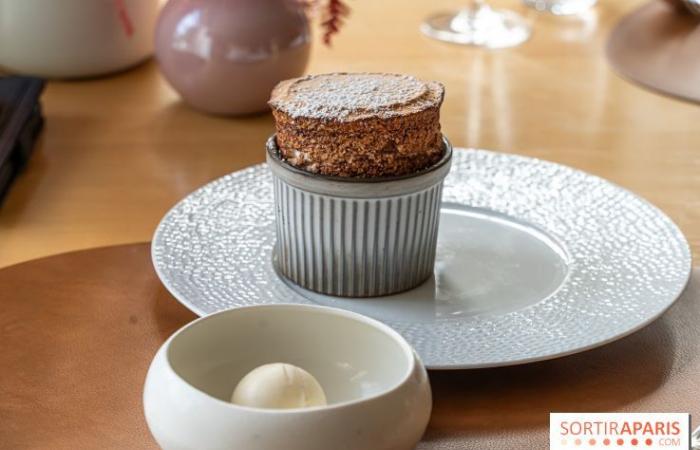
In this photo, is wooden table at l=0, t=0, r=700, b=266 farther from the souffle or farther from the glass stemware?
the souffle

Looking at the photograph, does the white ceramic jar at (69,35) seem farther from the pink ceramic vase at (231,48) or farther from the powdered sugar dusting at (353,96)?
the powdered sugar dusting at (353,96)

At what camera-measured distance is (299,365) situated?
51cm

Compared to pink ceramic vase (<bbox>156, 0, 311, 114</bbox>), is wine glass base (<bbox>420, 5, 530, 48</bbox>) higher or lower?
lower

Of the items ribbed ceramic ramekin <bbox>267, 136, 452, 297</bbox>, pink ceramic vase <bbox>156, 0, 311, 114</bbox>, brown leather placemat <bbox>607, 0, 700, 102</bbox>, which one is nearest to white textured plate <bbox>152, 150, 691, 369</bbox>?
ribbed ceramic ramekin <bbox>267, 136, 452, 297</bbox>

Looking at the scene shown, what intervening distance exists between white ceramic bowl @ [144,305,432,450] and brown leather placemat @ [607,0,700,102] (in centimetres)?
61

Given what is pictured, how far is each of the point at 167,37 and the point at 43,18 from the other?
0.48 feet

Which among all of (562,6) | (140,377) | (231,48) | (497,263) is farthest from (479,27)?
(140,377)

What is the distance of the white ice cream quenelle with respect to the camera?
0.45 metres

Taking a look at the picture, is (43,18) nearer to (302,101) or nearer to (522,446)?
(302,101)

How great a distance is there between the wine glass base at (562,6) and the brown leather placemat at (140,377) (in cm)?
68

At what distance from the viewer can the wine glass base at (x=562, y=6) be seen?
1.27 m

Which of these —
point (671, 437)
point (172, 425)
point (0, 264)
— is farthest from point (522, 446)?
point (0, 264)

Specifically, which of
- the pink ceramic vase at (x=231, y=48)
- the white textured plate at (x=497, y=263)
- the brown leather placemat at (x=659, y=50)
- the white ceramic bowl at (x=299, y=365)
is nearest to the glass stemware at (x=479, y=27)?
the brown leather placemat at (x=659, y=50)

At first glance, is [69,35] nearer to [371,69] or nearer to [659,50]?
[371,69]
